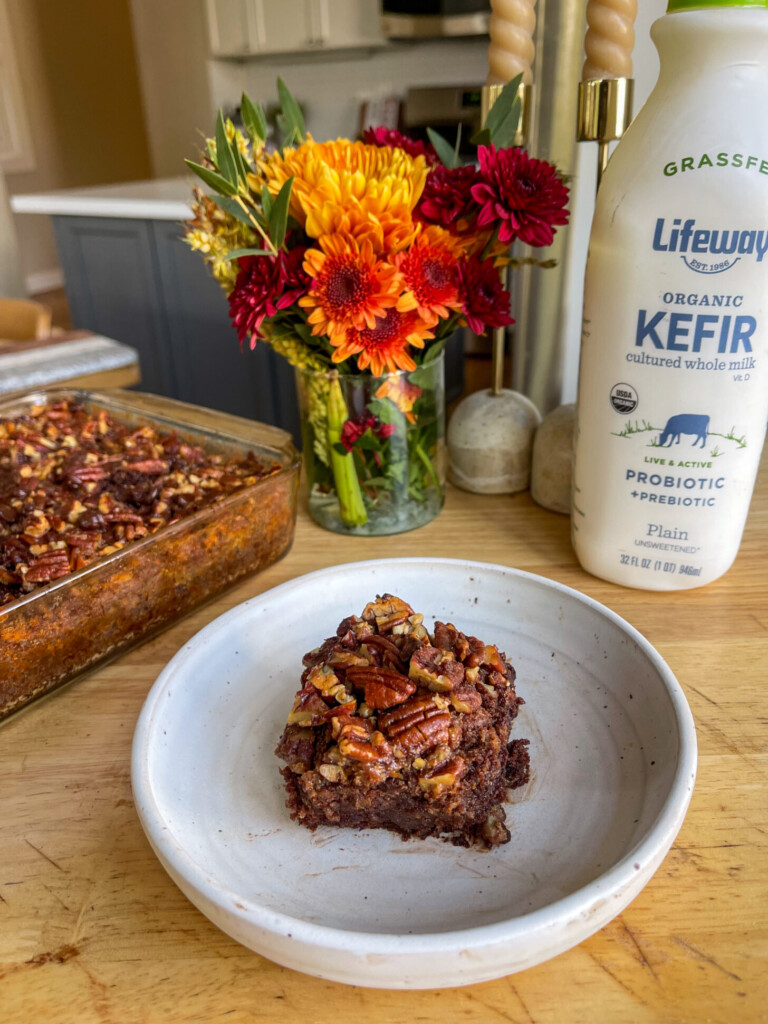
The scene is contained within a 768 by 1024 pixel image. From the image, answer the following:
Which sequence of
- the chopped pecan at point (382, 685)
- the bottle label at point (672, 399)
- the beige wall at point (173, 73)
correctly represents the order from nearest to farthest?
the chopped pecan at point (382, 685), the bottle label at point (672, 399), the beige wall at point (173, 73)

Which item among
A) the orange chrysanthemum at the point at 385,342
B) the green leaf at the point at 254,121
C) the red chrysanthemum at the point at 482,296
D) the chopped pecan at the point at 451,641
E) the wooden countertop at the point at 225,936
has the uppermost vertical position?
the green leaf at the point at 254,121

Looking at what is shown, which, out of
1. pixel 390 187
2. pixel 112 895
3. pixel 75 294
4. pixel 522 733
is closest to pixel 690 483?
pixel 522 733

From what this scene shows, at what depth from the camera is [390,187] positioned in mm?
657

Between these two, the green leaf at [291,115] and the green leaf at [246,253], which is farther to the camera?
the green leaf at [291,115]

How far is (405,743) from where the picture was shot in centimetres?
46

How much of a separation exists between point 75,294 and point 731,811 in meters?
3.06

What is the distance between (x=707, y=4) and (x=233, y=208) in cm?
41

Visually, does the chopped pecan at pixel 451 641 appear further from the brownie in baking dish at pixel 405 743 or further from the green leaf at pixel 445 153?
the green leaf at pixel 445 153

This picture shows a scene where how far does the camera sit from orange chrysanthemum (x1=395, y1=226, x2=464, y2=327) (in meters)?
0.68

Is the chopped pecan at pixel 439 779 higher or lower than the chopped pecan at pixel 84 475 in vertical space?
lower

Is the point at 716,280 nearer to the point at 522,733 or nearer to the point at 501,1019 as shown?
the point at 522,733

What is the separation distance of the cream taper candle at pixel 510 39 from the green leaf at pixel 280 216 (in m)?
0.30

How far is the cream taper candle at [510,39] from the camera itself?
748 mm

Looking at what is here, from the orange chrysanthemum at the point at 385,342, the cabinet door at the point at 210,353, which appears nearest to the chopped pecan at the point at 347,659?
the orange chrysanthemum at the point at 385,342
